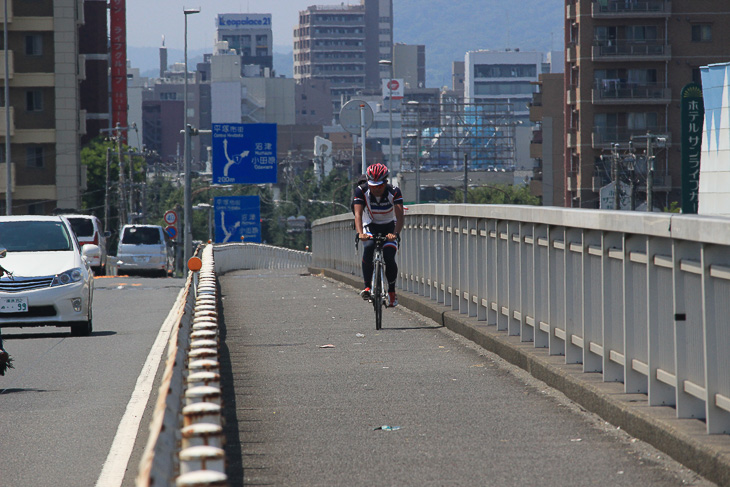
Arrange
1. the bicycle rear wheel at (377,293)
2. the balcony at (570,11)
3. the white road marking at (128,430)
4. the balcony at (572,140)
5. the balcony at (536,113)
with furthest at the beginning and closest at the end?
the balcony at (536,113) → the balcony at (570,11) → the balcony at (572,140) → the bicycle rear wheel at (377,293) → the white road marking at (128,430)

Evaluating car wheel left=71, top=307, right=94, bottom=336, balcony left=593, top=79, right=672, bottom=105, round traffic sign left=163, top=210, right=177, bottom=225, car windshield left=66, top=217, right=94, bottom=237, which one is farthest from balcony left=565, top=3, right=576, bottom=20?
car wheel left=71, top=307, right=94, bottom=336

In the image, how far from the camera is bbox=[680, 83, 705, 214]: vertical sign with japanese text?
55.0 meters

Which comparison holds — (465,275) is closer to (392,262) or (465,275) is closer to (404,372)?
(392,262)

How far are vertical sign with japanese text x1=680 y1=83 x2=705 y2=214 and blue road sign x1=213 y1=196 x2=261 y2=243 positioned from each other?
21853mm

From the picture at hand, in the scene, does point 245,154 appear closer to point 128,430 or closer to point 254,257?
point 254,257

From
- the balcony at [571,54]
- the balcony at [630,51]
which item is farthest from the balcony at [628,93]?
the balcony at [571,54]

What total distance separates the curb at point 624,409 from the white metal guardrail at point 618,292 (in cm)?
10

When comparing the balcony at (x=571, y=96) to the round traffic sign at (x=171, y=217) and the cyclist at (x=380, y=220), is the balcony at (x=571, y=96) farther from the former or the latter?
the cyclist at (x=380, y=220)

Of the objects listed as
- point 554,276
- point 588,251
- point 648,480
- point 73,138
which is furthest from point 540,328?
point 73,138

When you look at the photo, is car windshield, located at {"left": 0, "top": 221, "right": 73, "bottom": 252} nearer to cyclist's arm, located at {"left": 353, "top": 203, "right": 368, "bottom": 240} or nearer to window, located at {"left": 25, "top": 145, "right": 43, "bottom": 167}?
cyclist's arm, located at {"left": 353, "top": 203, "right": 368, "bottom": 240}

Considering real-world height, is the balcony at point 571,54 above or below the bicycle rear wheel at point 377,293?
above


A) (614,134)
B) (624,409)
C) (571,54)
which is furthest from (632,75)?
(624,409)

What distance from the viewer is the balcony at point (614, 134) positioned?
7981 centimetres

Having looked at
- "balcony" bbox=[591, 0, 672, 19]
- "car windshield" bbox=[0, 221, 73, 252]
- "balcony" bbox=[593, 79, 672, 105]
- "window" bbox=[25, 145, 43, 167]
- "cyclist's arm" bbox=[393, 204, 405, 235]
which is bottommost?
"car windshield" bbox=[0, 221, 73, 252]
